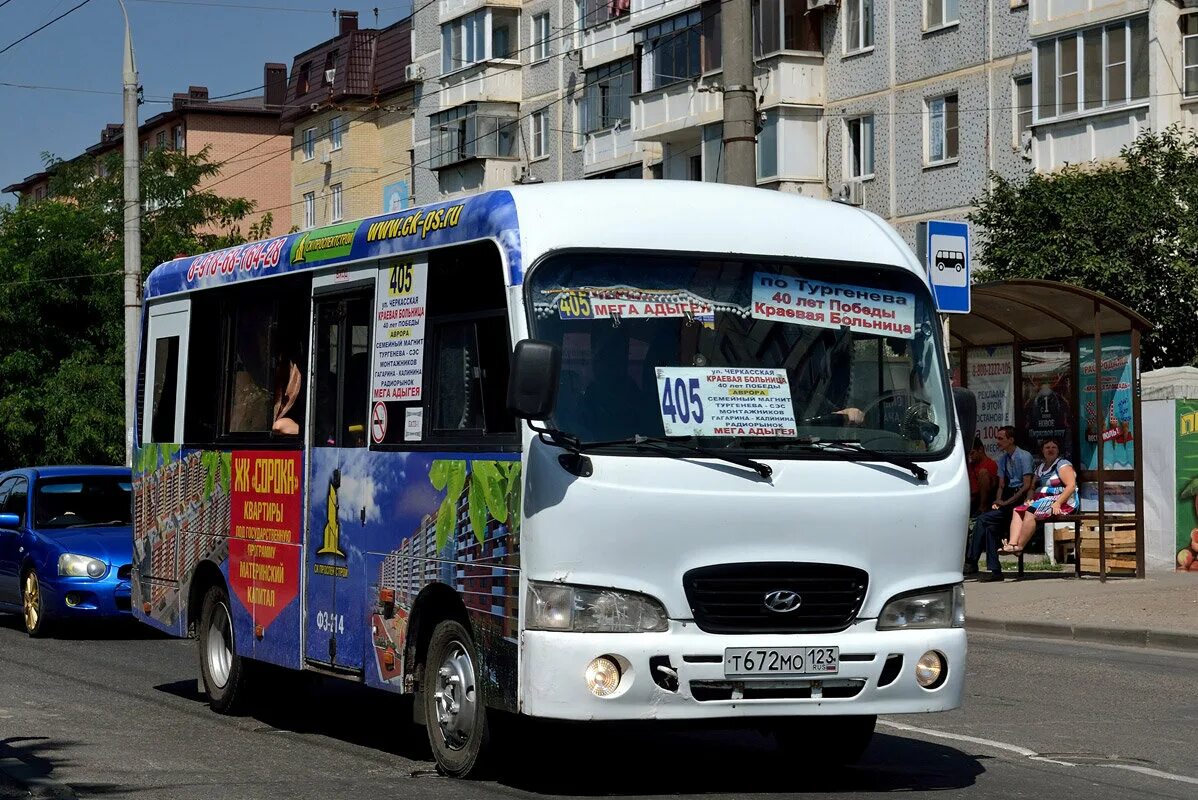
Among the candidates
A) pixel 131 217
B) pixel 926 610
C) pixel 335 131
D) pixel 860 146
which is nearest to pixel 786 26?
pixel 860 146

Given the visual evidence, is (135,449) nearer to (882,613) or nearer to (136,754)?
(136,754)

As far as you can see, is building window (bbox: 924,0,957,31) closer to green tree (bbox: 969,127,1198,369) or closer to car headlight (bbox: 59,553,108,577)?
green tree (bbox: 969,127,1198,369)

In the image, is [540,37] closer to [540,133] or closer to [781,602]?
[540,133]

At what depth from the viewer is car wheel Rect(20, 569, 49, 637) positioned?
683 inches

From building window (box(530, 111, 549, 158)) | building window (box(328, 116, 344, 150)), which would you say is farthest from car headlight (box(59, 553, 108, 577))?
building window (box(328, 116, 344, 150))

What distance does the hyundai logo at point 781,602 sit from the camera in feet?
27.1

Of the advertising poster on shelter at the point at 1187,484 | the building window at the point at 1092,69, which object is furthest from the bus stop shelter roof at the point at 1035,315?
the building window at the point at 1092,69

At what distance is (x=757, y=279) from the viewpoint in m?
8.80

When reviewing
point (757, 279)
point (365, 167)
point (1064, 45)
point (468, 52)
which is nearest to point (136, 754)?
point (757, 279)

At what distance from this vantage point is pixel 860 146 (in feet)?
144

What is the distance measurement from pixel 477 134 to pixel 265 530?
4945cm

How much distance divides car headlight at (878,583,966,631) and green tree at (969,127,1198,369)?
2313 cm

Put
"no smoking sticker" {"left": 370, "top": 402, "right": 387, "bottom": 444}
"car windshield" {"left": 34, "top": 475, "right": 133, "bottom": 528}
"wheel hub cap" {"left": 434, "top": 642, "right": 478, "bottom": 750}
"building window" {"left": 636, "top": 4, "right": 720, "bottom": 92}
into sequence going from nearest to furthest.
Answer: "wheel hub cap" {"left": 434, "top": 642, "right": 478, "bottom": 750} < "no smoking sticker" {"left": 370, "top": 402, "right": 387, "bottom": 444} < "car windshield" {"left": 34, "top": 475, "right": 133, "bottom": 528} < "building window" {"left": 636, "top": 4, "right": 720, "bottom": 92}

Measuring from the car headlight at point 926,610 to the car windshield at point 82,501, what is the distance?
36.9ft
